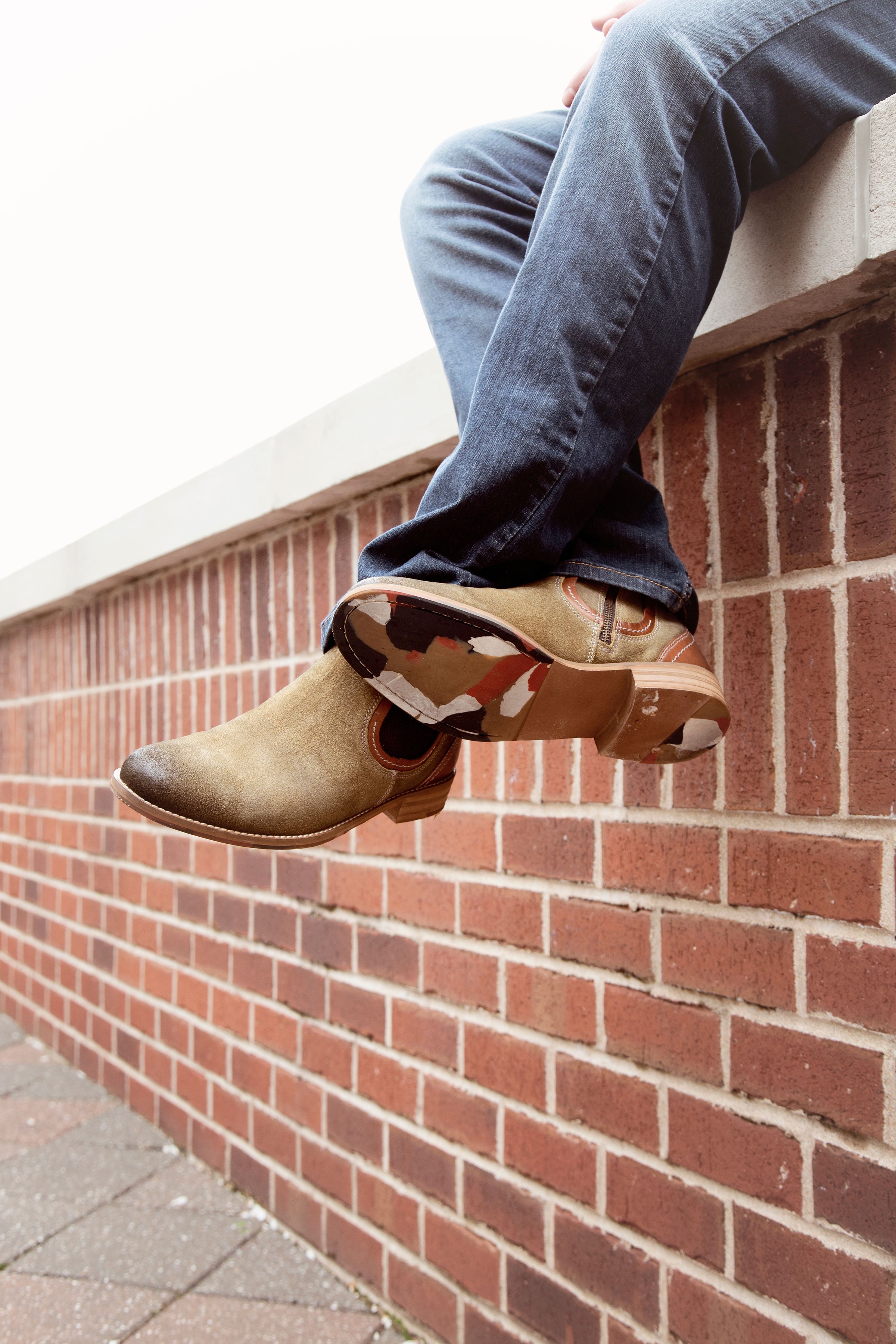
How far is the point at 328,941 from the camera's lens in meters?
2.02

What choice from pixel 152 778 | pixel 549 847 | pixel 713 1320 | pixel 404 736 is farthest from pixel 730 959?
pixel 152 778

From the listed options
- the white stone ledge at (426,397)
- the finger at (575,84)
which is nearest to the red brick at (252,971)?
the white stone ledge at (426,397)

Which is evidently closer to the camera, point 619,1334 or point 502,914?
point 619,1334

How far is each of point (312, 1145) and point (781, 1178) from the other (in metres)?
1.23

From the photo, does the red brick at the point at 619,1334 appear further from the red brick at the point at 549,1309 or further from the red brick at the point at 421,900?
the red brick at the point at 421,900

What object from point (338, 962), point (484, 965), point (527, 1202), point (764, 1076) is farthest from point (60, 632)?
point (764, 1076)

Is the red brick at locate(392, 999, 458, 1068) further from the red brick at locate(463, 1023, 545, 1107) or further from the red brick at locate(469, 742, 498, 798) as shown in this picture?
the red brick at locate(469, 742, 498, 798)

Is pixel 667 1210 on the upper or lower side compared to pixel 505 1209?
upper

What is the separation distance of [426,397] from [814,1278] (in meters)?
1.42

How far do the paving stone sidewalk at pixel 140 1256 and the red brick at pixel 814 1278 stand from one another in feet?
2.96

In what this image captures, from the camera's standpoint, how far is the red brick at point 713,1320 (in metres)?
1.15

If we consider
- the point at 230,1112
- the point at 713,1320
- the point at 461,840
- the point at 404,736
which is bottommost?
the point at 230,1112

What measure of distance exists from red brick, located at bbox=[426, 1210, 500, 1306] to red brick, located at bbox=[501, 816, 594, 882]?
0.67m

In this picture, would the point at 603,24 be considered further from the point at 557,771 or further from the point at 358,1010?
the point at 358,1010
